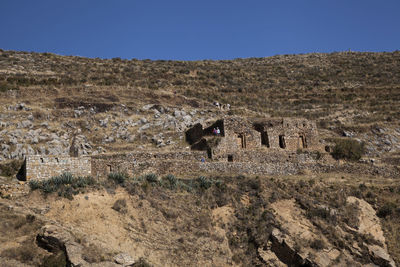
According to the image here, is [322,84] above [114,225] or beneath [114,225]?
above

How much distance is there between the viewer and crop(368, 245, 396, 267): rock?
19078 mm

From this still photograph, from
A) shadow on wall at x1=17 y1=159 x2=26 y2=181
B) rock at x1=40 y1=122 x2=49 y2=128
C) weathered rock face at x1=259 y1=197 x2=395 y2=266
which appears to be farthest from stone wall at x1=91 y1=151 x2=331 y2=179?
rock at x1=40 y1=122 x2=49 y2=128

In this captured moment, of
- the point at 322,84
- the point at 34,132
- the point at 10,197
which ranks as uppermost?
the point at 322,84

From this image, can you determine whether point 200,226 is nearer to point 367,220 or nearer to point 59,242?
point 59,242

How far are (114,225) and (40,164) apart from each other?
6.20 m

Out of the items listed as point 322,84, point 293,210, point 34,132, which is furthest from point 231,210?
point 322,84

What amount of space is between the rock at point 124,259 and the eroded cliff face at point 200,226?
49 millimetres

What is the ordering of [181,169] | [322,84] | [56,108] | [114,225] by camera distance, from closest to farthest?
[114,225] → [181,169] → [56,108] → [322,84]

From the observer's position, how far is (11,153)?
28.3 metres

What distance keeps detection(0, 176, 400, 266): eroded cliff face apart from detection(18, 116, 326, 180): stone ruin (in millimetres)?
2919

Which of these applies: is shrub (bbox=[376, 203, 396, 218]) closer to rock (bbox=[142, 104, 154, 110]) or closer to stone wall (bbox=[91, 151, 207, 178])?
stone wall (bbox=[91, 151, 207, 178])

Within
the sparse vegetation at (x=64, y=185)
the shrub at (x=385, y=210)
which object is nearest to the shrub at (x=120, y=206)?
the sparse vegetation at (x=64, y=185)

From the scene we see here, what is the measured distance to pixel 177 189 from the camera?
20.8 m

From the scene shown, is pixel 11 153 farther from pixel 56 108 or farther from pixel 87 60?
pixel 87 60
